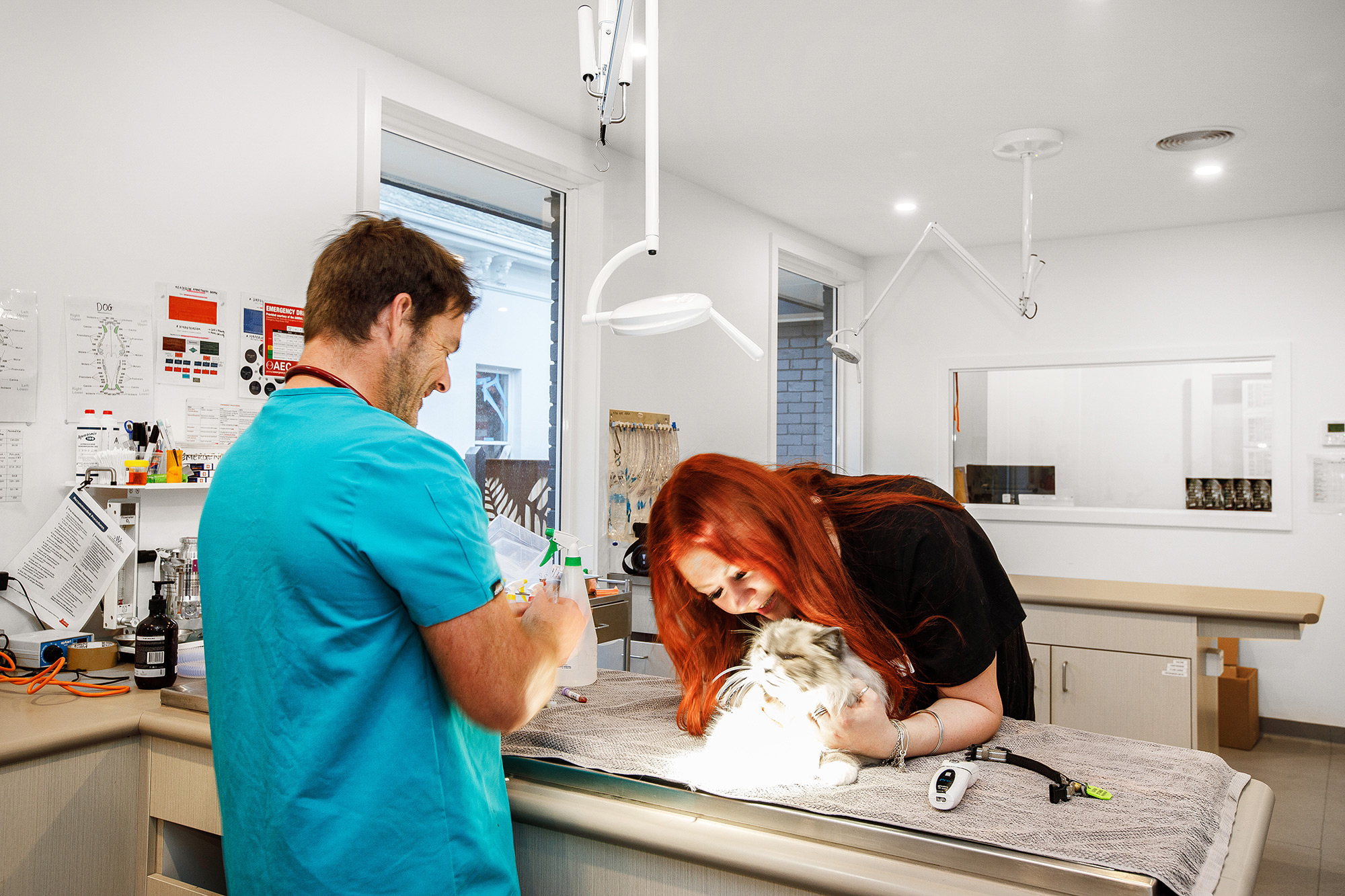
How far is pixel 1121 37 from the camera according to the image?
2.77m

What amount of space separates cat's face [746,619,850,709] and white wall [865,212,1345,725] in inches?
178

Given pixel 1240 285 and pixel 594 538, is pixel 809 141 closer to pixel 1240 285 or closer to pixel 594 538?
pixel 594 538

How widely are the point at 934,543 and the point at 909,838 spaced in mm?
480

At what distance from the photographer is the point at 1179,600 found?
135 inches

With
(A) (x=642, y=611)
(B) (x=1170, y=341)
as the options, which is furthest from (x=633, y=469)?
(B) (x=1170, y=341)

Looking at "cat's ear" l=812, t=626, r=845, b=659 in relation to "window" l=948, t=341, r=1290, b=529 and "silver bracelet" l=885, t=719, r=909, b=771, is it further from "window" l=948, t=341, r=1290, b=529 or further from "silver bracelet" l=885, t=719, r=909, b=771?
"window" l=948, t=341, r=1290, b=529

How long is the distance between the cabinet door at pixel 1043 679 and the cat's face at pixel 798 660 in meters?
2.70

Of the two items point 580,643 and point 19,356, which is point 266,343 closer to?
point 19,356

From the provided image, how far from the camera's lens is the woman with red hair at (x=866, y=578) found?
51.1 inches

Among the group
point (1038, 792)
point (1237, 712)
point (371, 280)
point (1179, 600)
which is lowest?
point (1237, 712)

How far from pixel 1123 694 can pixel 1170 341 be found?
2.46 metres

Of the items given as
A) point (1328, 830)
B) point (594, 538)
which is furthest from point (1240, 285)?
point (594, 538)

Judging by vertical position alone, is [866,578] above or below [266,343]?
below

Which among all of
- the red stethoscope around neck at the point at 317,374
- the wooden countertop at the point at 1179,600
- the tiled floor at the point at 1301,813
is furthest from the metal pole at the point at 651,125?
the wooden countertop at the point at 1179,600
